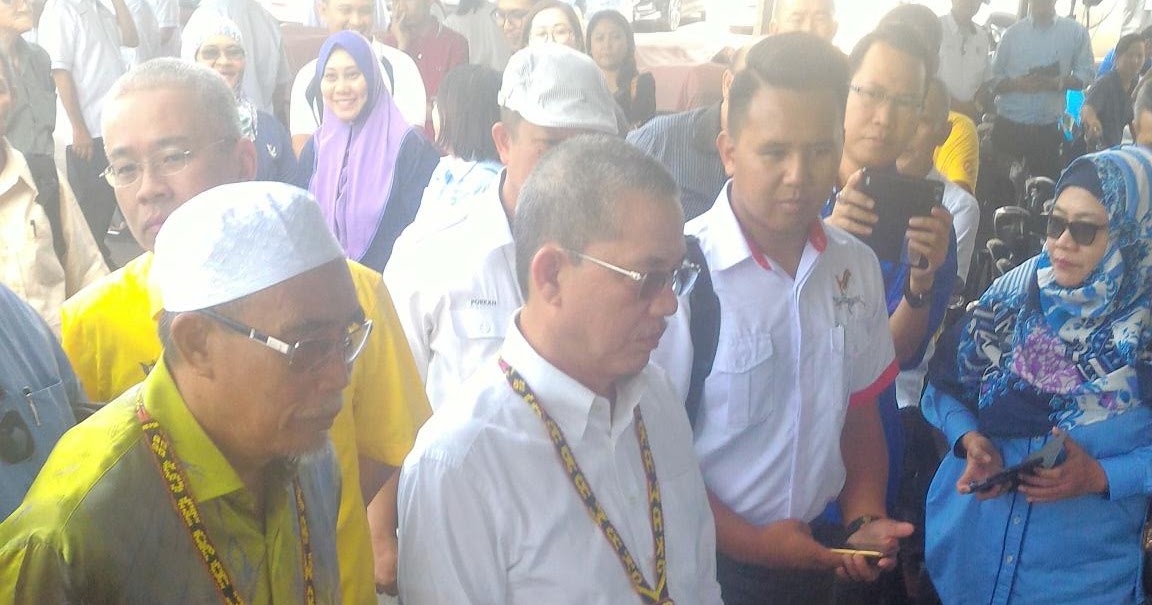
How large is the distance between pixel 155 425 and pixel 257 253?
11.1 inches

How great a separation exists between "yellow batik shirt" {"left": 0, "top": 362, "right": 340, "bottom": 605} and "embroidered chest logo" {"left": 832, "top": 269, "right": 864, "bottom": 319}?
4.39 ft

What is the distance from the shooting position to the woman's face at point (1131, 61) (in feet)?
25.9

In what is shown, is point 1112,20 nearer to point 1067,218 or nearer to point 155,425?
point 1067,218

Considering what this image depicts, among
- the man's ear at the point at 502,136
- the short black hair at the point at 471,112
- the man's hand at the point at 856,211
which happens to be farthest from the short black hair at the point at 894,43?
the short black hair at the point at 471,112

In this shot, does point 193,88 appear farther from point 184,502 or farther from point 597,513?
point 597,513

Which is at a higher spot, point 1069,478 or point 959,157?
point 959,157

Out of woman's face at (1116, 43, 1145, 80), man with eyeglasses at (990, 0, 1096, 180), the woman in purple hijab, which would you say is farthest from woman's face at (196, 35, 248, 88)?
woman's face at (1116, 43, 1145, 80)

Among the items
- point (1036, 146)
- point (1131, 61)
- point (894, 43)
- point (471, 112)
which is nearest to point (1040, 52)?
point (1131, 61)

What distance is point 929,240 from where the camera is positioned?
112 inches

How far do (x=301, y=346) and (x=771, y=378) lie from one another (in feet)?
3.97

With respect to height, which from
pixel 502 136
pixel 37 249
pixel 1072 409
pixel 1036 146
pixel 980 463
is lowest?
pixel 1036 146

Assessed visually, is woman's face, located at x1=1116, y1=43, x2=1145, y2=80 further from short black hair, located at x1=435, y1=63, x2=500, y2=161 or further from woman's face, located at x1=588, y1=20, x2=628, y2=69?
short black hair, located at x1=435, y1=63, x2=500, y2=161

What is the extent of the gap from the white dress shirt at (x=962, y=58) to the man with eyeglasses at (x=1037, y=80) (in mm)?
210

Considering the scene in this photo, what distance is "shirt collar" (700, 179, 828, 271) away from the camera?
7.88 ft
